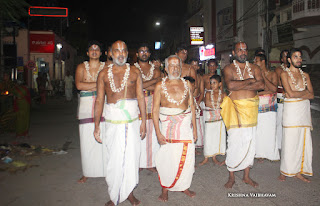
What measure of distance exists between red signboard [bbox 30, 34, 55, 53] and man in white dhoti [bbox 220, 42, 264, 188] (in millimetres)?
22999

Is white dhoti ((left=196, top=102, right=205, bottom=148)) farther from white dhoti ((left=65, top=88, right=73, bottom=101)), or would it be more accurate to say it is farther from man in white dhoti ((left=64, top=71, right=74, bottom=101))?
white dhoti ((left=65, top=88, right=73, bottom=101))

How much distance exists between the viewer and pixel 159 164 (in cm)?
439

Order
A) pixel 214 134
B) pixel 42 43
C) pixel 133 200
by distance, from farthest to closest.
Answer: pixel 42 43, pixel 214 134, pixel 133 200

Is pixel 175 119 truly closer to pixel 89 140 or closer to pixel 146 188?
pixel 146 188

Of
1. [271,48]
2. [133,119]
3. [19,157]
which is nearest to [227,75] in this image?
[133,119]

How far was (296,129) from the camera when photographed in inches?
199

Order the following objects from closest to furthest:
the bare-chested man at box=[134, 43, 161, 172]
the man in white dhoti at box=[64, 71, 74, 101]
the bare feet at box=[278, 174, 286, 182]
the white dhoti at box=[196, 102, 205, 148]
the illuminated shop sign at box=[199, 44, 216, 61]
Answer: the bare feet at box=[278, 174, 286, 182] → the bare-chested man at box=[134, 43, 161, 172] → the white dhoti at box=[196, 102, 205, 148] → the man in white dhoti at box=[64, 71, 74, 101] → the illuminated shop sign at box=[199, 44, 216, 61]

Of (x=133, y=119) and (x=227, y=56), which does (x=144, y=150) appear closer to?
(x=133, y=119)

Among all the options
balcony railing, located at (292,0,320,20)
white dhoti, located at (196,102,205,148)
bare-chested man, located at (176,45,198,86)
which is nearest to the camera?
bare-chested man, located at (176,45,198,86)

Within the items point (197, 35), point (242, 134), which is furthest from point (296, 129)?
point (197, 35)

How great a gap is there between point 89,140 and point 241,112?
2450mm

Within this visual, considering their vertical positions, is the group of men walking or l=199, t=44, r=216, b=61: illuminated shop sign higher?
l=199, t=44, r=216, b=61: illuminated shop sign

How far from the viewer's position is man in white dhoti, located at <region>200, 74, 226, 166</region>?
20.7ft

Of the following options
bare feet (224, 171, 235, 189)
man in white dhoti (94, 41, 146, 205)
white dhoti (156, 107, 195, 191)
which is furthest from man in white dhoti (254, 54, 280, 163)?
man in white dhoti (94, 41, 146, 205)
